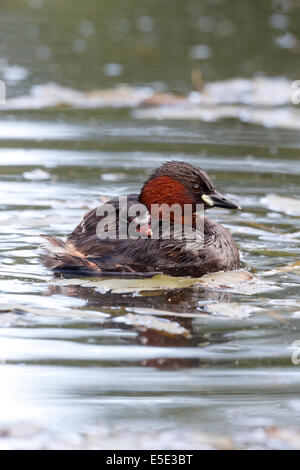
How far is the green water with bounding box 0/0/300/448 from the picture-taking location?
12.8 ft

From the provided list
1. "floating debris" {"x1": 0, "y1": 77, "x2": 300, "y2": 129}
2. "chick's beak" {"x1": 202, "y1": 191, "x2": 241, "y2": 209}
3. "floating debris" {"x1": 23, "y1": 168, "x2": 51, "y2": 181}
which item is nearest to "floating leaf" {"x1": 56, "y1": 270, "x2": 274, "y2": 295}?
"chick's beak" {"x1": 202, "y1": 191, "x2": 241, "y2": 209}

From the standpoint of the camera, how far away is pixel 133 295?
5.27 metres

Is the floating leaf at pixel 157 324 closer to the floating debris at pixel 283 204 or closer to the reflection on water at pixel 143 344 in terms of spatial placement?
the reflection on water at pixel 143 344

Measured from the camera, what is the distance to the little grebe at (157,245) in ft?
18.7

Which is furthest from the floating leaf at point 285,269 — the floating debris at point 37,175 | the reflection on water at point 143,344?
the floating debris at point 37,175

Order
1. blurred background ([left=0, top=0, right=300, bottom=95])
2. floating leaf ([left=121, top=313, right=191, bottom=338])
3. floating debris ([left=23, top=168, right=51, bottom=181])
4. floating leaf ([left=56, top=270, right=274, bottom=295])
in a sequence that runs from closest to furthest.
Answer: floating leaf ([left=121, top=313, right=191, bottom=338])
floating leaf ([left=56, top=270, right=274, bottom=295])
floating debris ([left=23, top=168, right=51, bottom=181])
blurred background ([left=0, top=0, right=300, bottom=95])

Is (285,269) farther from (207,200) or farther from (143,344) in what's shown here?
(143,344)

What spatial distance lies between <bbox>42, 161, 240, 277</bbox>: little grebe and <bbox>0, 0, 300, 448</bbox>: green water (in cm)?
21

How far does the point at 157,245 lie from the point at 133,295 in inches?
23.9

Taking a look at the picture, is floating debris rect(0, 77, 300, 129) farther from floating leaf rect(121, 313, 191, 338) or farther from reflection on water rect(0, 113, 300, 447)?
floating leaf rect(121, 313, 191, 338)

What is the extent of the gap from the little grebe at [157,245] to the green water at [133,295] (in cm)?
21

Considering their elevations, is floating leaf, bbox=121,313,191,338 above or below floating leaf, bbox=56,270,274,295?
below

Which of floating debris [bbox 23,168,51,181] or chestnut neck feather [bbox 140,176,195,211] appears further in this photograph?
floating debris [bbox 23,168,51,181]

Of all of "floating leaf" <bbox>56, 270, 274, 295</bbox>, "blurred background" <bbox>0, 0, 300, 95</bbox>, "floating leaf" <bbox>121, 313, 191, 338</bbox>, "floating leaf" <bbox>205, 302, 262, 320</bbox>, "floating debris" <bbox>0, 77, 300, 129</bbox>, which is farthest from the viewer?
"blurred background" <bbox>0, 0, 300, 95</bbox>
